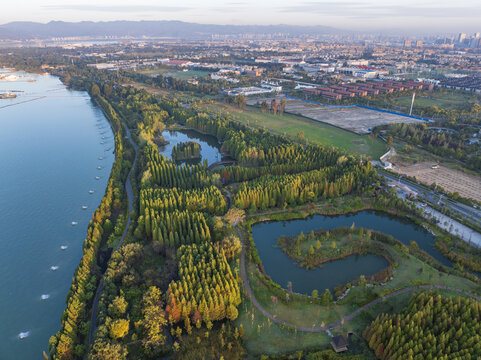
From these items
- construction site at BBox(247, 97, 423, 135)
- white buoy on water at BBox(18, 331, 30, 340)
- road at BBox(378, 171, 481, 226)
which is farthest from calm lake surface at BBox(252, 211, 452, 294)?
construction site at BBox(247, 97, 423, 135)

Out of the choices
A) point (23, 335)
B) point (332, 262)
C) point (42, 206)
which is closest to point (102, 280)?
point (23, 335)

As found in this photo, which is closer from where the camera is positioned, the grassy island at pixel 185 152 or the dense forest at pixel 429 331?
the dense forest at pixel 429 331

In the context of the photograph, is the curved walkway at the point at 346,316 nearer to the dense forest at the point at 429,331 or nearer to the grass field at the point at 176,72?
the dense forest at the point at 429,331

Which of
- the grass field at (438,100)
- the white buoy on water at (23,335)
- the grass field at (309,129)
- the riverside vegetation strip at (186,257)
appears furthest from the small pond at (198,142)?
the grass field at (438,100)

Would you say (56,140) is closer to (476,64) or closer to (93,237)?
(93,237)

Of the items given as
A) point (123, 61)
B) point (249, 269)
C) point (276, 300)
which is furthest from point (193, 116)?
point (123, 61)

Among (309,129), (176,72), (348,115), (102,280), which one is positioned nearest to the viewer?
(102,280)

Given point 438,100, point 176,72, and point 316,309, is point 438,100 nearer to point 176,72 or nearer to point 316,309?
point 316,309
